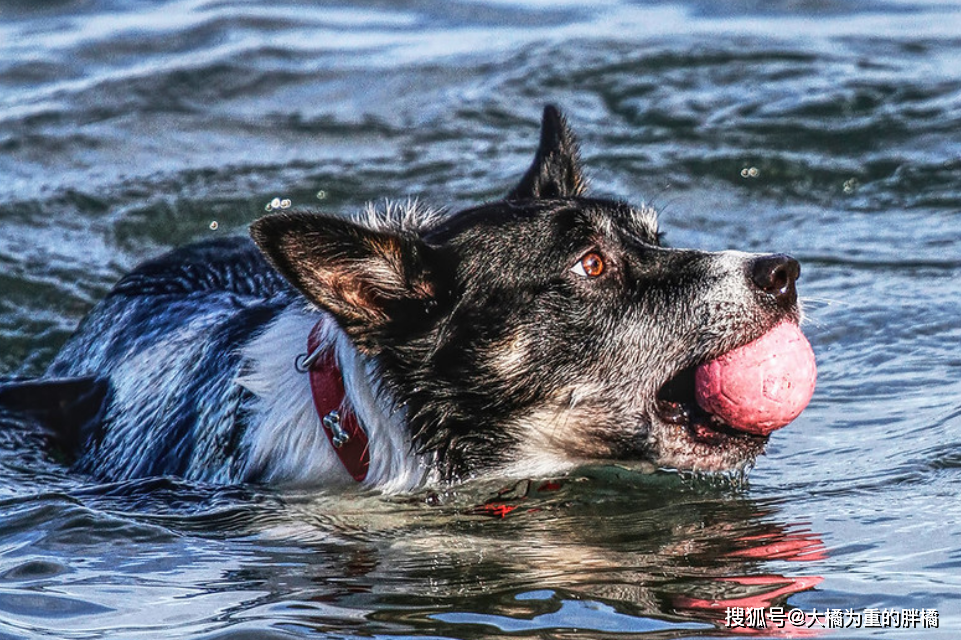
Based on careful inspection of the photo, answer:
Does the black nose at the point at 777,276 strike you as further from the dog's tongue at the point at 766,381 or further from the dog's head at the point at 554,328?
the dog's tongue at the point at 766,381

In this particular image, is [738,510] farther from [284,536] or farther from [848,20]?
[848,20]

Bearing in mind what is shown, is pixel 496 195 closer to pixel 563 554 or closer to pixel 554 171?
pixel 554 171

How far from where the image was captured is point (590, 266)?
17.7 ft

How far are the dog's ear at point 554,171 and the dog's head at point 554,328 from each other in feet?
1.81

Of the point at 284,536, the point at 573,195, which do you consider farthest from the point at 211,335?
the point at 573,195

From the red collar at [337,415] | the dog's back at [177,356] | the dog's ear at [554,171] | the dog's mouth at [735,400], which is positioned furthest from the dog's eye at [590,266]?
the dog's back at [177,356]

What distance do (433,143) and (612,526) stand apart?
569cm

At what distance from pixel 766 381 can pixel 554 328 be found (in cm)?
78

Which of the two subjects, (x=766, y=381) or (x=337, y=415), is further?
(x=337, y=415)

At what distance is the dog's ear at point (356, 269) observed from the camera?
4.89 metres

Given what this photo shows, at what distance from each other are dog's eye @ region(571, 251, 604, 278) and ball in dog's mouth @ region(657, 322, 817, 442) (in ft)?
1.64

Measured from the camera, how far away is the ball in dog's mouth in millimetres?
5035

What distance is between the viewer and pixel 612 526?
5430 mm

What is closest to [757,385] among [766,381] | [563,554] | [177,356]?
[766,381]
